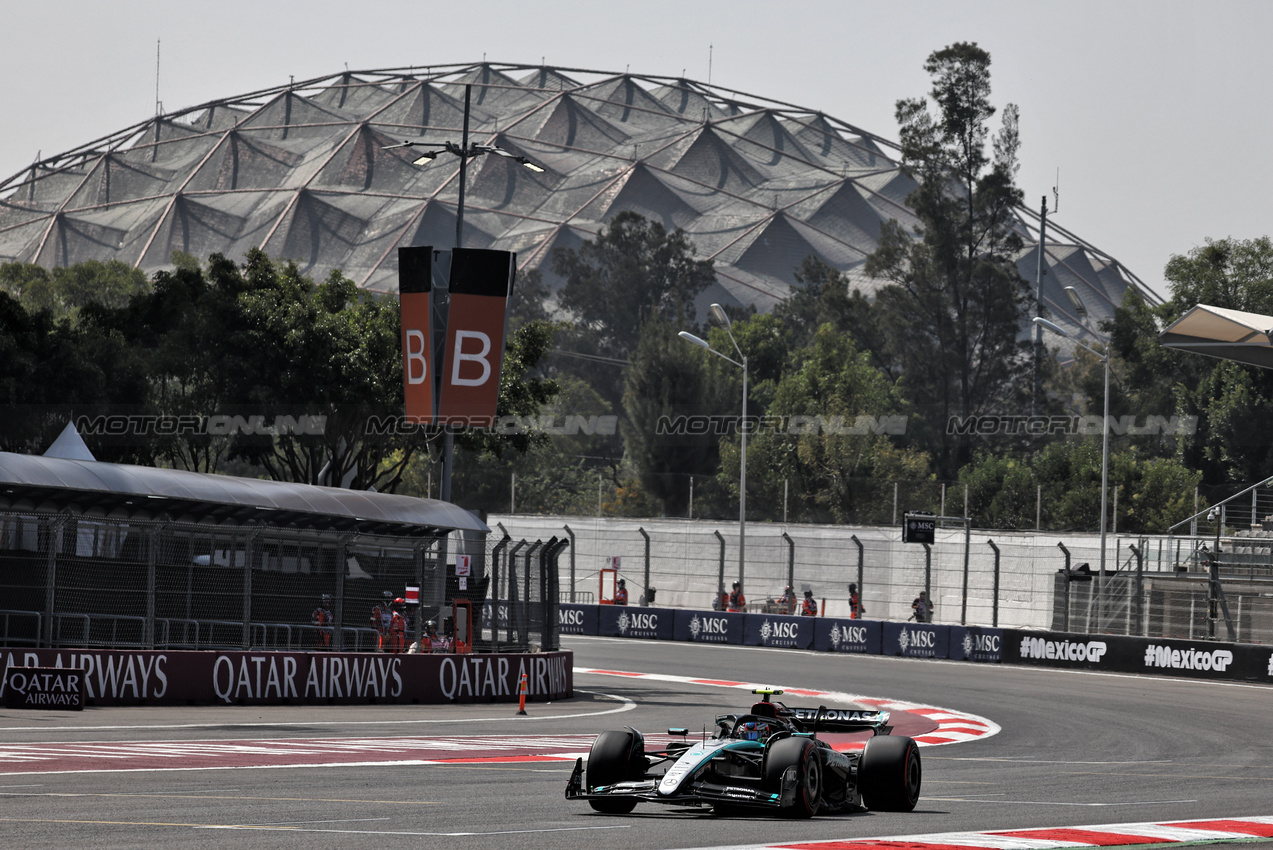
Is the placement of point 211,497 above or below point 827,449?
below

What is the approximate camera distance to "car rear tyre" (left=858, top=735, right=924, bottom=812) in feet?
38.3

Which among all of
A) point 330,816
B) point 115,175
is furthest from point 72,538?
point 115,175

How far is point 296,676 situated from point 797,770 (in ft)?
41.4

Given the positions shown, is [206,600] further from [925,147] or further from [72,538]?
[925,147]

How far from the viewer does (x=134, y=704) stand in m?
20.2

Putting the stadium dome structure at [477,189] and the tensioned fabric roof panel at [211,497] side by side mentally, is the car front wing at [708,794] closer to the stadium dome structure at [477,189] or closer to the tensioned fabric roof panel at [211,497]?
the tensioned fabric roof panel at [211,497]

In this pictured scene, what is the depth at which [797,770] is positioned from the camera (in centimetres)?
1101

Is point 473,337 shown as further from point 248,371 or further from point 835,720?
point 248,371

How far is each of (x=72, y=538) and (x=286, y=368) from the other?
23788 millimetres

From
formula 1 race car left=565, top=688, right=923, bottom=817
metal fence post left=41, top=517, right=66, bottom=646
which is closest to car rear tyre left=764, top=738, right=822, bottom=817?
formula 1 race car left=565, top=688, right=923, bottom=817

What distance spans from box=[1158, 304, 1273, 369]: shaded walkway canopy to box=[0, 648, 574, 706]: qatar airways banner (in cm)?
1776

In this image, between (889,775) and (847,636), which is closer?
(889,775)

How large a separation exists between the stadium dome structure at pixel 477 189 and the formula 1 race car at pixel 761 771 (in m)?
138

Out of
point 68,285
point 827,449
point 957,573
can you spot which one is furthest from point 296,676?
point 68,285
